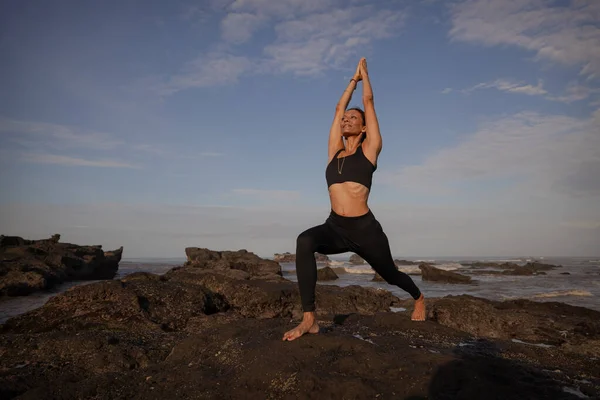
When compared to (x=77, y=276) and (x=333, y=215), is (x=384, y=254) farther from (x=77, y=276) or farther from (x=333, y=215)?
(x=77, y=276)

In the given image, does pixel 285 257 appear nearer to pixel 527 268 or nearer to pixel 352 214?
pixel 527 268

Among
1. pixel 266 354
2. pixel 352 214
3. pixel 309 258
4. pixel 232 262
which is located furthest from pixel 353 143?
pixel 232 262

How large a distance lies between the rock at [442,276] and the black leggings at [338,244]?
2592 centimetres

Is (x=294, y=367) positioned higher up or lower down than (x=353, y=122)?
lower down

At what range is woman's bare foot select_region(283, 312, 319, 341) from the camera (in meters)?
4.20

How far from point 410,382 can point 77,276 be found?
89.5 feet

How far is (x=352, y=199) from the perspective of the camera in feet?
16.3

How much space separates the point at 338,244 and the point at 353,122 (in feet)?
5.50

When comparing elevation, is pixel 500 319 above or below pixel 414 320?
below

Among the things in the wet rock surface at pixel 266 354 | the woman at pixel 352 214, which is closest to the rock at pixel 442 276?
the wet rock surface at pixel 266 354

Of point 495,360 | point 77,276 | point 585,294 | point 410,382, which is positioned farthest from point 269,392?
point 77,276

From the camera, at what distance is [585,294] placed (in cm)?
1991

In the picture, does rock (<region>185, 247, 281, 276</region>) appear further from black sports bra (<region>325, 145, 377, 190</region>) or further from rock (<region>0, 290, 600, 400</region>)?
black sports bra (<region>325, 145, 377, 190</region>)

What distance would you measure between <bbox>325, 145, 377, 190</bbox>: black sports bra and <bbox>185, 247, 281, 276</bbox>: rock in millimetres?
19365
